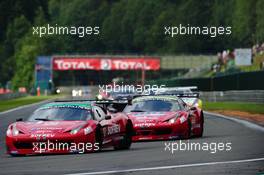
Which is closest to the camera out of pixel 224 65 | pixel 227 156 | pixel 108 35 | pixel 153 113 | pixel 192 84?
pixel 227 156

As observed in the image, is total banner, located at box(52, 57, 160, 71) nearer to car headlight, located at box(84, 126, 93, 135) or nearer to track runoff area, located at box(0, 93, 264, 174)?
track runoff area, located at box(0, 93, 264, 174)

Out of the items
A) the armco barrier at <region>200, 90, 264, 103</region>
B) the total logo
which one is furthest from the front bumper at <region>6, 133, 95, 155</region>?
the total logo

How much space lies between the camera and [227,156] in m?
17.5

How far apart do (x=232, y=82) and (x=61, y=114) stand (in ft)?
124

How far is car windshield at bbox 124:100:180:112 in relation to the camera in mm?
24281

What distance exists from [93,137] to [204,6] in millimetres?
151992

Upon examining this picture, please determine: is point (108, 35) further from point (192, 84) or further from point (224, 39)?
point (192, 84)

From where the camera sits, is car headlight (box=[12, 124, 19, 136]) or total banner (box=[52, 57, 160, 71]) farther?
total banner (box=[52, 57, 160, 71])

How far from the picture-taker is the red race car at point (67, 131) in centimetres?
1911

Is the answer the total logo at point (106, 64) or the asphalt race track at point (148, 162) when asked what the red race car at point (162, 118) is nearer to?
the asphalt race track at point (148, 162)

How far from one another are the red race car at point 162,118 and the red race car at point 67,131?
245 cm

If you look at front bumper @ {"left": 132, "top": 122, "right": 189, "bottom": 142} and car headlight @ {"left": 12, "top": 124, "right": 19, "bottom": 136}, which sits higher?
car headlight @ {"left": 12, "top": 124, "right": 19, "bottom": 136}

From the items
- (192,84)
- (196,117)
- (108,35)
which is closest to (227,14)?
(108,35)

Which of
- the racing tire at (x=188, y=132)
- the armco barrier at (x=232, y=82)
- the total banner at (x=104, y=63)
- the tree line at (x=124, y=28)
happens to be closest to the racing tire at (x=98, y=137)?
the racing tire at (x=188, y=132)
